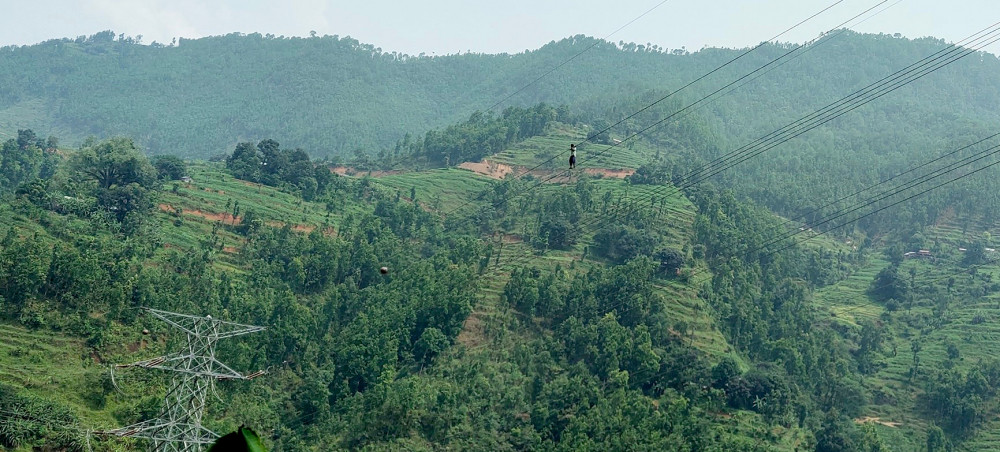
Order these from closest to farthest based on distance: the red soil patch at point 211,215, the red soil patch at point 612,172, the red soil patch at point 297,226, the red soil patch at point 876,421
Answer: the red soil patch at point 876,421, the red soil patch at point 211,215, the red soil patch at point 297,226, the red soil patch at point 612,172

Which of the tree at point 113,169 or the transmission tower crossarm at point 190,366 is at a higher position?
the tree at point 113,169

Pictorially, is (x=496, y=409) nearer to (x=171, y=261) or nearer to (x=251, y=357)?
(x=251, y=357)

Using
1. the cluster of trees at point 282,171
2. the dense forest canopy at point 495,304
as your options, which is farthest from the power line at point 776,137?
the cluster of trees at point 282,171

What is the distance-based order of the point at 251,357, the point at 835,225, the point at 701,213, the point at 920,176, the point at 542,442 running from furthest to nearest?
the point at 920,176
the point at 835,225
the point at 701,213
the point at 251,357
the point at 542,442

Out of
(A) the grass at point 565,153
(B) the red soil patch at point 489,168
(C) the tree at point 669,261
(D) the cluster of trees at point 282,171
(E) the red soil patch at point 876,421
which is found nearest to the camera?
(E) the red soil patch at point 876,421

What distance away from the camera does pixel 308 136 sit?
193 m

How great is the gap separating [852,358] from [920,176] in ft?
170

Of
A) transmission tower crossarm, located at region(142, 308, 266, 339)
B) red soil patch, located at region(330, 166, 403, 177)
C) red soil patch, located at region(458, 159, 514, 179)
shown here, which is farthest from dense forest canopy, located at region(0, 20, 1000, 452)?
red soil patch, located at region(330, 166, 403, 177)

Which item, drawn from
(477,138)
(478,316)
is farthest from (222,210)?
(477,138)

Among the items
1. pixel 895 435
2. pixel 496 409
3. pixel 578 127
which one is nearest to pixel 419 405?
pixel 496 409

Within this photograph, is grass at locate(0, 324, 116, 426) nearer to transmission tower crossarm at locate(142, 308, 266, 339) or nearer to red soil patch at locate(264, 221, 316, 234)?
transmission tower crossarm at locate(142, 308, 266, 339)

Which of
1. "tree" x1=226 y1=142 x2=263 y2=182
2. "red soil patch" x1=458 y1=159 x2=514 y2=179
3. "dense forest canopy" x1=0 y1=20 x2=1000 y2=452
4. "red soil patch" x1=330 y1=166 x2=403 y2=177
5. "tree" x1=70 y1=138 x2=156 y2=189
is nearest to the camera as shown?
"dense forest canopy" x1=0 y1=20 x2=1000 y2=452

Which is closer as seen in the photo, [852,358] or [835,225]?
[852,358]

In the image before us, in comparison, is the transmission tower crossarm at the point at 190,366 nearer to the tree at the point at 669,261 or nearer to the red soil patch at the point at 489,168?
the tree at the point at 669,261
